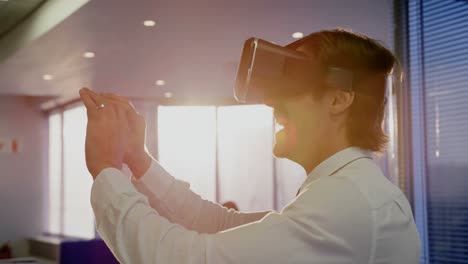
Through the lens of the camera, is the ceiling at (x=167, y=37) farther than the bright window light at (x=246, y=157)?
No

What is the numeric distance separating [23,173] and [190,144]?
8.27ft

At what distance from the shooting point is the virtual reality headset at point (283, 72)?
87 cm

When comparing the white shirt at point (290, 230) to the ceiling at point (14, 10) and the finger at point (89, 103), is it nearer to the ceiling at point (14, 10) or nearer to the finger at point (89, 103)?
the finger at point (89, 103)

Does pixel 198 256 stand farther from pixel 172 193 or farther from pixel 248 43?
pixel 172 193

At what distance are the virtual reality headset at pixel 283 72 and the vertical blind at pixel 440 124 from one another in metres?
3.05

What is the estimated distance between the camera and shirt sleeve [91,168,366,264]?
754 millimetres

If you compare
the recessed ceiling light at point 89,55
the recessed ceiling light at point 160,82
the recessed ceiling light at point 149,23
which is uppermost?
the recessed ceiling light at point 149,23

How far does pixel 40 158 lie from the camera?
33.1 ft

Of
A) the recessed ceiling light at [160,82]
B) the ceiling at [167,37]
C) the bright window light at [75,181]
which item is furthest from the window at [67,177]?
the recessed ceiling light at [160,82]

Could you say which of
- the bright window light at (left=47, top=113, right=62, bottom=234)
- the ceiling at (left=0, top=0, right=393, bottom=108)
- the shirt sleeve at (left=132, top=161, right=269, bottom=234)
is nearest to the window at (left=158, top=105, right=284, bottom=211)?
the ceiling at (left=0, top=0, right=393, bottom=108)

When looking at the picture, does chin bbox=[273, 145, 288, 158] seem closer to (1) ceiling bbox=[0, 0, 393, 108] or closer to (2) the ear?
(2) the ear

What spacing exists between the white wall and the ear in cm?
940

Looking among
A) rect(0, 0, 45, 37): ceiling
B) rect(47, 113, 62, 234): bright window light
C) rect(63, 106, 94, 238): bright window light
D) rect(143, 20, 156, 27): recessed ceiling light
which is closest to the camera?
rect(143, 20, 156, 27): recessed ceiling light

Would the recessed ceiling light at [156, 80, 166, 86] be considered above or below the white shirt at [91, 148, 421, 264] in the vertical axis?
above
